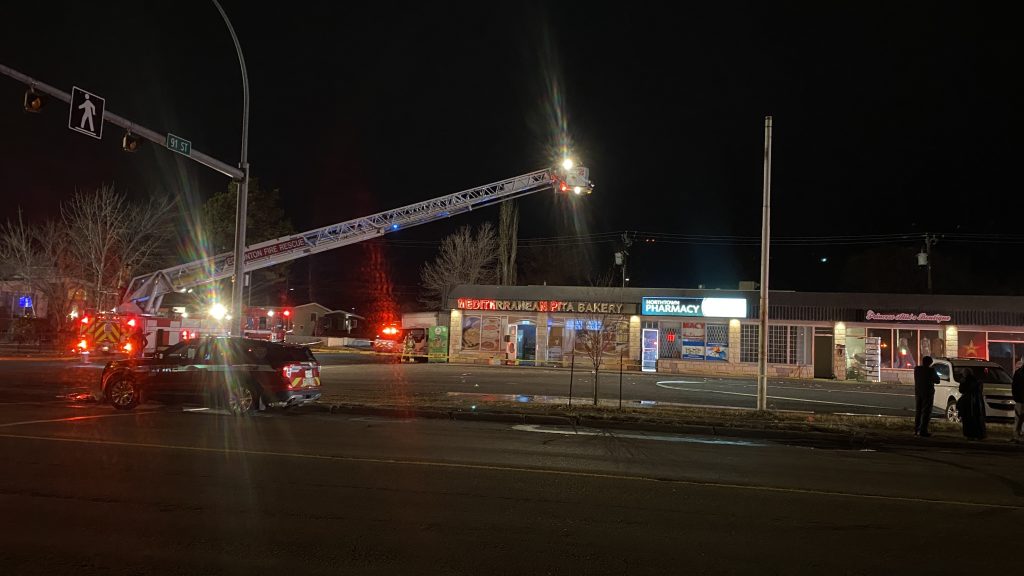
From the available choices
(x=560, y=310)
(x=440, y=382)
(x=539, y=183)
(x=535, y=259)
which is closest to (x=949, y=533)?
(x=440, y=382)

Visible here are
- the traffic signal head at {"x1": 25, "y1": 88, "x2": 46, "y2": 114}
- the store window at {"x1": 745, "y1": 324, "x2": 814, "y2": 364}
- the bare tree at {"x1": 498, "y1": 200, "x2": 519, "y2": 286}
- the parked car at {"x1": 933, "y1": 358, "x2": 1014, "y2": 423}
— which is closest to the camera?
the traffic signal head at {"x1": 25, "y1": 88, "x2": 46, "y2": 114}

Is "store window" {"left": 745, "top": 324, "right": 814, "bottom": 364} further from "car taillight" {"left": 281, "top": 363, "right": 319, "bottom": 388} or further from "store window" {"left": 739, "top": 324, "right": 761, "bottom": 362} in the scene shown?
"car taillight" {"left": 281, "top": 363, "right": 319, "bottom": 388}

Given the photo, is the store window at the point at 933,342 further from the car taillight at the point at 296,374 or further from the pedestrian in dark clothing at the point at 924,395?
the car taillight at the point at 296,374

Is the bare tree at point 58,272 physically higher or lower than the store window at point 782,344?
higher

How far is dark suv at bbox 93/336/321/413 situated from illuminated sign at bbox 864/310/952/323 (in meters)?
29.9

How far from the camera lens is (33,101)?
12602 mm

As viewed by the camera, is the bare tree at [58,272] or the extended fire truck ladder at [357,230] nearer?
the extended fire truck ladder at [357,230]

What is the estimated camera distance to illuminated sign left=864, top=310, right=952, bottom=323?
34031mm

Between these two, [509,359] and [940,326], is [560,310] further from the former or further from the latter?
[940,326]

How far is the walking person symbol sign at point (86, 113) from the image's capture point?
42.9ft

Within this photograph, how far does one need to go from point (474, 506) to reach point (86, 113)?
454 inches

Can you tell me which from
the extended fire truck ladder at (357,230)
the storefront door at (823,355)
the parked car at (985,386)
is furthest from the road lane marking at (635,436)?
the storefront door at (823,355)

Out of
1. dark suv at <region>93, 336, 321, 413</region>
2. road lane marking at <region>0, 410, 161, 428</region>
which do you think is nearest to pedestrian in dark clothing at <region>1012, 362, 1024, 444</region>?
dark suv at <region>93, 336, 321, 413</region>

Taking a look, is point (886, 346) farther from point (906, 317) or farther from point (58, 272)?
point (58, 272)
